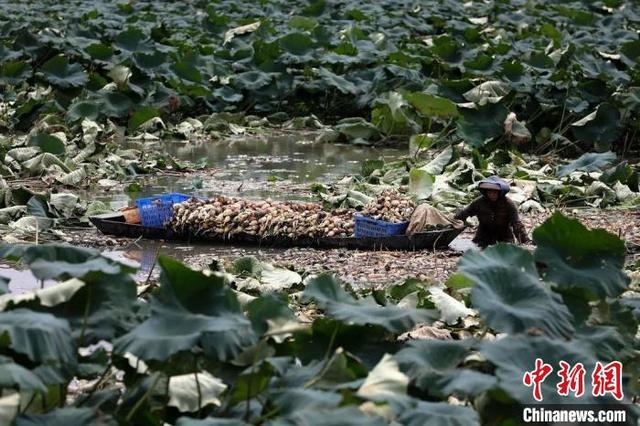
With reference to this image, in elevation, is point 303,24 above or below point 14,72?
below

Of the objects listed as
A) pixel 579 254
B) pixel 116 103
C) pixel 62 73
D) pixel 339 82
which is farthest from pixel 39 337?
pixel 339 82

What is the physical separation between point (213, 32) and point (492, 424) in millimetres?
11911

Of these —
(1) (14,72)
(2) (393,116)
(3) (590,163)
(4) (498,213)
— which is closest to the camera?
(4) (498,213)

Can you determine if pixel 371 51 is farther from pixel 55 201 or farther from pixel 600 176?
pixel 55 201

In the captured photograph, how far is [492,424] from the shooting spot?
10.9ft

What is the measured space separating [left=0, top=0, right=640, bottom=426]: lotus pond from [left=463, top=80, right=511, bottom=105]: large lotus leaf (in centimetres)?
3

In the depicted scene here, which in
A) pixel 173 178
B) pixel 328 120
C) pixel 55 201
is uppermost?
pixel 55 201

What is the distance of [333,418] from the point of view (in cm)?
278

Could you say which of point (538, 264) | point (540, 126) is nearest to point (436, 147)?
point (540, 126)

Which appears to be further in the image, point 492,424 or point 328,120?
point 328,120

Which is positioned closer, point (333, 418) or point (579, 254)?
point (333, 418)

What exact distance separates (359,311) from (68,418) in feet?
2.95

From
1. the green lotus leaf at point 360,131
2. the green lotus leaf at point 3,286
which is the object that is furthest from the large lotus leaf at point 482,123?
the green lotus leaf at point 3,286

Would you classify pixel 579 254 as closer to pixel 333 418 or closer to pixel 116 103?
pixel 333 418
